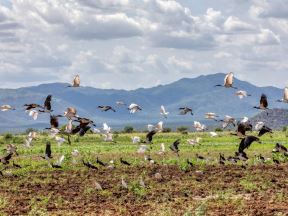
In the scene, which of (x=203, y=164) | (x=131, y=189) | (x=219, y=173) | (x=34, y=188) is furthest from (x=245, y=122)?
(x=203, y=164)

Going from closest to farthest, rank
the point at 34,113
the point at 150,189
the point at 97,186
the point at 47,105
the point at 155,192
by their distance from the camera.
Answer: the point at 47,105, the point at 34,113, the point at 155,192, the point at 97,186, the point at 150,189

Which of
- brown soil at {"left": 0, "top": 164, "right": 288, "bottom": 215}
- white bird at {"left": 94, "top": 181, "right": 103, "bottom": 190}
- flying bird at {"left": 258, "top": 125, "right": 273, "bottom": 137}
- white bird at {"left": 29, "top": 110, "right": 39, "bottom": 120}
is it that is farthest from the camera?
white bird at {"left": 94, "top": 181, "right": 103, "bottom": 190}

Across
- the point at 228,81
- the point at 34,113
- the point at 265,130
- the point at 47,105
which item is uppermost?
the point at 228,81

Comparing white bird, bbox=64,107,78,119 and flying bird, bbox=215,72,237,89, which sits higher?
flying bird, bbox=215,72,237,89

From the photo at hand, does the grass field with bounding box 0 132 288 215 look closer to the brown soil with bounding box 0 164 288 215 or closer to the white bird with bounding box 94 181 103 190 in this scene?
the brown soil with bounding box 0 164 288 215

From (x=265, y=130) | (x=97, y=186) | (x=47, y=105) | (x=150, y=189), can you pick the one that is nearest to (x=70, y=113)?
(x=47, y=105)

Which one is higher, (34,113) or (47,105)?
(47,105)

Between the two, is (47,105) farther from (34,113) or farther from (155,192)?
(155,192)

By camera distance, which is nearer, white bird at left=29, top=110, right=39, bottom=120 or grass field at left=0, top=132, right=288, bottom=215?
white bird at left=29, top=110, right=39, bottom=120

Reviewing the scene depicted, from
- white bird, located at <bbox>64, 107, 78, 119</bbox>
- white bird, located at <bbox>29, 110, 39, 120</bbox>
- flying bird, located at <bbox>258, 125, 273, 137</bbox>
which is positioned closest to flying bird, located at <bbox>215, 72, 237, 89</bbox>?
flying bird, located at <bbox>258, 125, 273, 137</bbox>

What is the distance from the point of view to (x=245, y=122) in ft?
45.9

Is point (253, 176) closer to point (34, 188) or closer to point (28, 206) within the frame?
point (34, 188)

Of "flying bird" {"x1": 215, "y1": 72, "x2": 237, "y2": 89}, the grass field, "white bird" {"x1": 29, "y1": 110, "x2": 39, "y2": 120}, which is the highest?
"flying bird" {"x1": 215, "y1": 72, "x2": 237, "y2": 89}

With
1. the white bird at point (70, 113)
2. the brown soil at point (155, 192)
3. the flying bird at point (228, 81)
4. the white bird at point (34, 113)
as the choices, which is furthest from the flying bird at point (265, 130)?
the white bird at point (34, 113)
